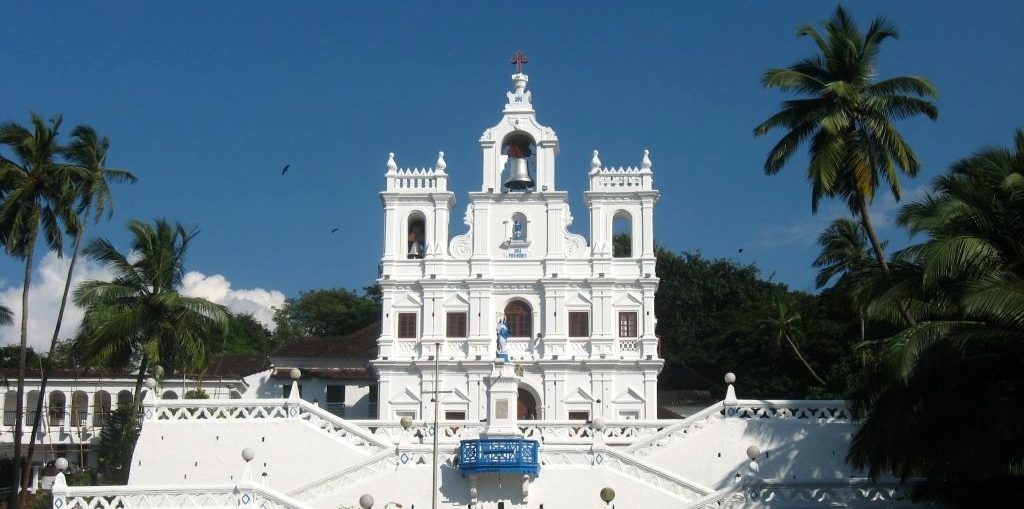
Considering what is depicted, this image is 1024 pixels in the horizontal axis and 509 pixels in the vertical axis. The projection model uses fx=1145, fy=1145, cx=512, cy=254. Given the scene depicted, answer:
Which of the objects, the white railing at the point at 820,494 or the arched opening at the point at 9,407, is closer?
the white railing at the point at 820,494

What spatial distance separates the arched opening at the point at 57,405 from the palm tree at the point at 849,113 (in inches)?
1376

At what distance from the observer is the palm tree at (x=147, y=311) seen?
36594 mm

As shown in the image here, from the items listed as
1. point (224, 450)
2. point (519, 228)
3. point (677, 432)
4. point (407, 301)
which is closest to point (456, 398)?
point (407, 301)

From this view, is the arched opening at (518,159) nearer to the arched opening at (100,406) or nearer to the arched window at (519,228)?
the arched window at (519,228)

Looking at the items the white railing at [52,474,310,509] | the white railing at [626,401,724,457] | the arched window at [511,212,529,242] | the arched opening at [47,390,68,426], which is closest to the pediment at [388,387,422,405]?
the arched window at [511,212,529,242]

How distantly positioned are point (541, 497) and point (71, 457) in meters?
29.7

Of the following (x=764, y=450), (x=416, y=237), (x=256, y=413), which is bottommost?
(x=764, y=450)

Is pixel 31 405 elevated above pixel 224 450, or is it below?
above

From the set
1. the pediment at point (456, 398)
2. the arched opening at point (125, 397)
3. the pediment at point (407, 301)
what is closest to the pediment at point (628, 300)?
the pediment at point (456, 398)

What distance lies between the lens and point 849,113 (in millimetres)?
31094

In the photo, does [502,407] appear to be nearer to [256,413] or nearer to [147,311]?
[256,413]

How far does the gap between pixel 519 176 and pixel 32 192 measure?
16706 mm

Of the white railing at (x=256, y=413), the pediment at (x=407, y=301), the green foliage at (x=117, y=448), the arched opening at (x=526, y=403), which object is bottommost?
the green foliage at (x=117, y=448)

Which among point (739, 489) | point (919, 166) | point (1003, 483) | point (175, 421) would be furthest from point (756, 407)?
point (175, 421)
